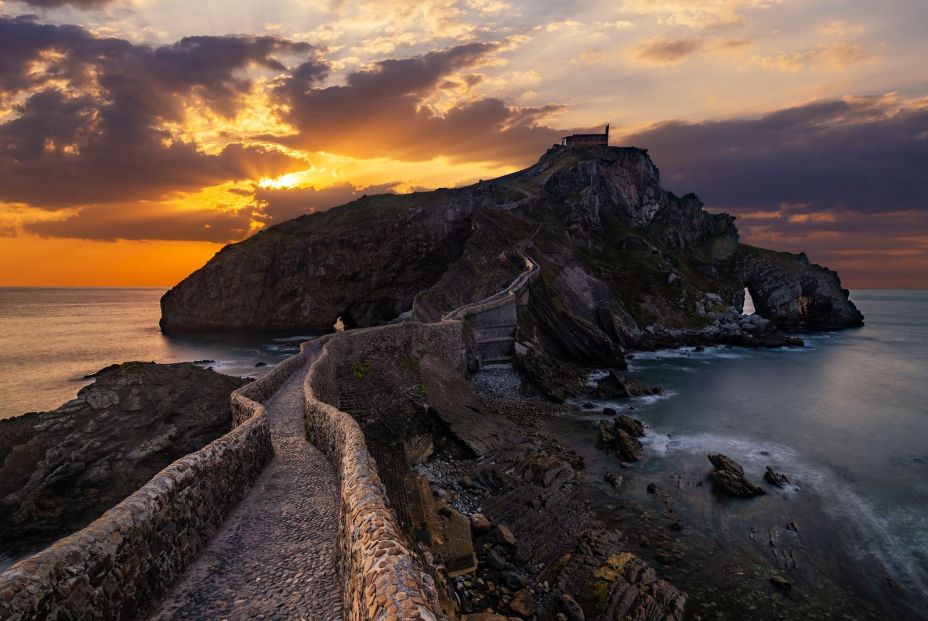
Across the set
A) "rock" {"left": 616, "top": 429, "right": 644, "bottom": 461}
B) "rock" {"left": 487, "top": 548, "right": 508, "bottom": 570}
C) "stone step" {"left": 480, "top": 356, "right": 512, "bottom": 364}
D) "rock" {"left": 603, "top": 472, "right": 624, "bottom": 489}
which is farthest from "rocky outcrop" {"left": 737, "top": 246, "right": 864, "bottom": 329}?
"rock" {"left": 487, "top": 548, "right": 508, "bottom": 570}

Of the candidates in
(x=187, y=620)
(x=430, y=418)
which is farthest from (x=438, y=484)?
(x=187, y=620)

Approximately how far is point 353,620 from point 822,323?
491 ft

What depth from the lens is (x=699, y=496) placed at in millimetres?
27922

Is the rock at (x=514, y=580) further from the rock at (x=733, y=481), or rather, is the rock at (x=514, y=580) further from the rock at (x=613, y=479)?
the rock at (x=733, y=481)

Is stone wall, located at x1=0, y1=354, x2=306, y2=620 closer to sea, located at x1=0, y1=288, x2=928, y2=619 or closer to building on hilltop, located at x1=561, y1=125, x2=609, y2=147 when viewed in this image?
sea, located at x1=0, y1=288, x2=928, y2=619

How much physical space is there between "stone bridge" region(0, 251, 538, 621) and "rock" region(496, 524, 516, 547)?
9.75m

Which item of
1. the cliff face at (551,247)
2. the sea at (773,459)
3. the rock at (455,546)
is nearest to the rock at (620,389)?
the sea at (773,459)

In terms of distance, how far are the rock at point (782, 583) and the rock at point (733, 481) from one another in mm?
8382

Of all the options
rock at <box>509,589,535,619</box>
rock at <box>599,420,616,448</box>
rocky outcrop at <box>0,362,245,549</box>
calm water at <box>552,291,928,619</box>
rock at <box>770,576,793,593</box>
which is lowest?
calm water at <box>552,291,928,619</box>

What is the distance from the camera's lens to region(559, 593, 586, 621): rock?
17.0 m

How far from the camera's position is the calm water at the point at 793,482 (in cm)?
2036

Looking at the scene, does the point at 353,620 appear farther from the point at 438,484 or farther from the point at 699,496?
the point at 699,496

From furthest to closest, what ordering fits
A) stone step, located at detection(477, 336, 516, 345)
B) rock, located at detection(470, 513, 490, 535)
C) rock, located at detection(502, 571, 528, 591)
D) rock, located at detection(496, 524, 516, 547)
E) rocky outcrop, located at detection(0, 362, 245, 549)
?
stone step, located at detection(477, 336, 516, 345) < rocky outcrop, located at detection(0, 362, 245, 549) < rock, located at detection(470, 513, 490, 535) < rock, located at detection(496, 524, 516, 547) < rock, located at detection(502, 571, 528, 591)

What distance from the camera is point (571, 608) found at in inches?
676
